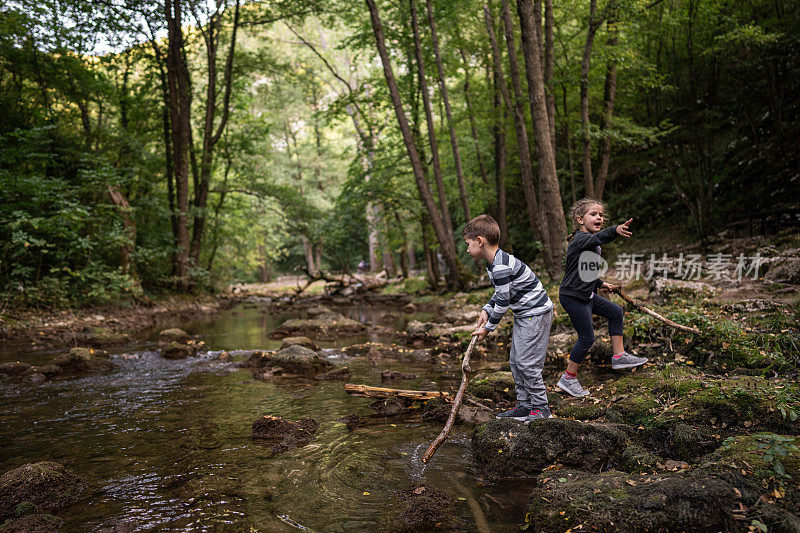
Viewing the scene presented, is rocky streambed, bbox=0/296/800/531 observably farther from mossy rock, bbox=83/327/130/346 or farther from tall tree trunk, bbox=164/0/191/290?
tall tree trunk, bbox=164/0/191/290

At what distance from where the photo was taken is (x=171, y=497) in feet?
11.8

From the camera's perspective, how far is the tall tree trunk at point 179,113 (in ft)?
57.0

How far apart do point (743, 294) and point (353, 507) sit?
7388mm

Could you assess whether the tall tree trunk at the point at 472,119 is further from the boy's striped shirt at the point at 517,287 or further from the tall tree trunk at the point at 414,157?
the boy's striped shirt at the point at 517,287

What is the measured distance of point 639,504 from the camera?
8.99 feet

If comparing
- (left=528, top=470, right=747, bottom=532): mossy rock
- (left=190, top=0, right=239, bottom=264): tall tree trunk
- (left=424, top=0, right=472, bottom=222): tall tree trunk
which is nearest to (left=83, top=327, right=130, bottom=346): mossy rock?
(left=190, top=0, right=239, bottom=264): tall tree trunk

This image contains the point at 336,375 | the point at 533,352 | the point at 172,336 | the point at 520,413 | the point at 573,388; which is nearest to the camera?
the point at 533,352

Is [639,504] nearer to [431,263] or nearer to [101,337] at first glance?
[101,337]

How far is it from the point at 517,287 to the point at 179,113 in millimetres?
17520

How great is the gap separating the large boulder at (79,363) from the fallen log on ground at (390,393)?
16.4 feet

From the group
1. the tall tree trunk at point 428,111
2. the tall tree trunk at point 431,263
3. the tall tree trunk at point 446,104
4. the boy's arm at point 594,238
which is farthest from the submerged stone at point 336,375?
the tall tree trunk at point 431,263

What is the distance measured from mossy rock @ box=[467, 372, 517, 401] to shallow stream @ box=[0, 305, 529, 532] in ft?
3.32

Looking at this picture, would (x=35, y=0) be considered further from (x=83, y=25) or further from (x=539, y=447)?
(x=539, y=447)

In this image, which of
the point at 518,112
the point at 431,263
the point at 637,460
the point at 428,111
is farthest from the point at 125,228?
the point at 637,460
